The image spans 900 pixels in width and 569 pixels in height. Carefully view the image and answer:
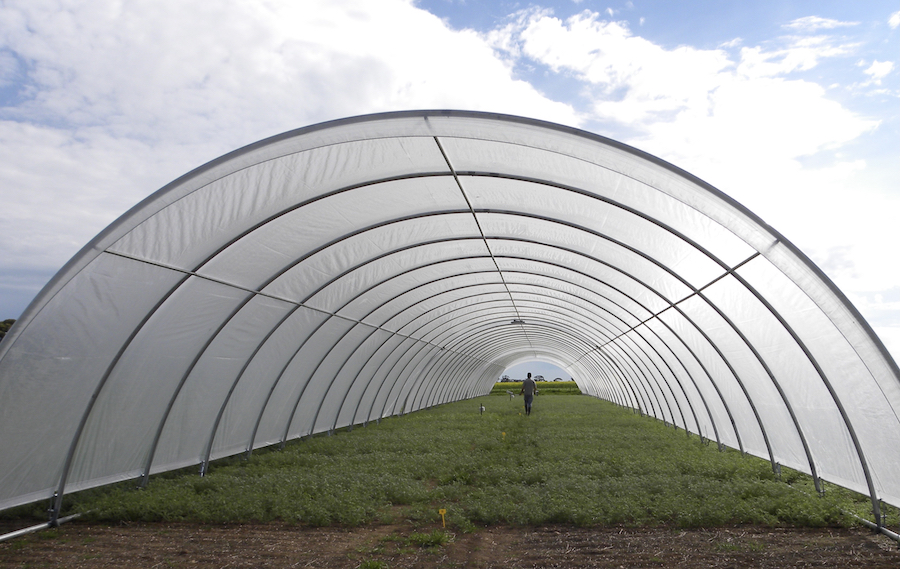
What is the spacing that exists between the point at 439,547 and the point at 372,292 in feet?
32.2

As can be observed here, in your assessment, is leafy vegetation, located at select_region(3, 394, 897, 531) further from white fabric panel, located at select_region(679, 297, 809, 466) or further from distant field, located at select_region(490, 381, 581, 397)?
distant field, located at select_region(490, 381, 581, 397)

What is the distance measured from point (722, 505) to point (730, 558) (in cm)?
226

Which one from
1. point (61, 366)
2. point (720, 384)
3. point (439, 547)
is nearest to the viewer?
point (439, 547)

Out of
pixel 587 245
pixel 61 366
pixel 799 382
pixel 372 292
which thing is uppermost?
pixel 587 245

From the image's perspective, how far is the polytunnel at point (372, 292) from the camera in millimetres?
7996

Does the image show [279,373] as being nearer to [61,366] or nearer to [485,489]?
[485,489]

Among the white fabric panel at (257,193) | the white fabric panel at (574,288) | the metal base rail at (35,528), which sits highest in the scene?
the white fabric panel at (574,288)

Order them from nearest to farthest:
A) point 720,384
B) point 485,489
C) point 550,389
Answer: point 485,489
point 720,384
point 550,389

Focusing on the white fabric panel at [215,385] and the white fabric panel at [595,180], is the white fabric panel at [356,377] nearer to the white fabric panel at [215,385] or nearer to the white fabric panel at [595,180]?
the white fabric panel at [215,385]

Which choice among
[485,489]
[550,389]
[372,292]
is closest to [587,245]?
[372,292]

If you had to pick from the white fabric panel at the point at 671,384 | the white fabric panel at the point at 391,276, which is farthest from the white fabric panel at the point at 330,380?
the white fabric panel at the point at 671,384

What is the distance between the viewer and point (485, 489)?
34.8 feet

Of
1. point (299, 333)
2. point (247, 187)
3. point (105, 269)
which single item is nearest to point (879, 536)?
point (247, 187)

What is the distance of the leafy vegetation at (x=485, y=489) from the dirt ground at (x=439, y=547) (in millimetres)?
379
